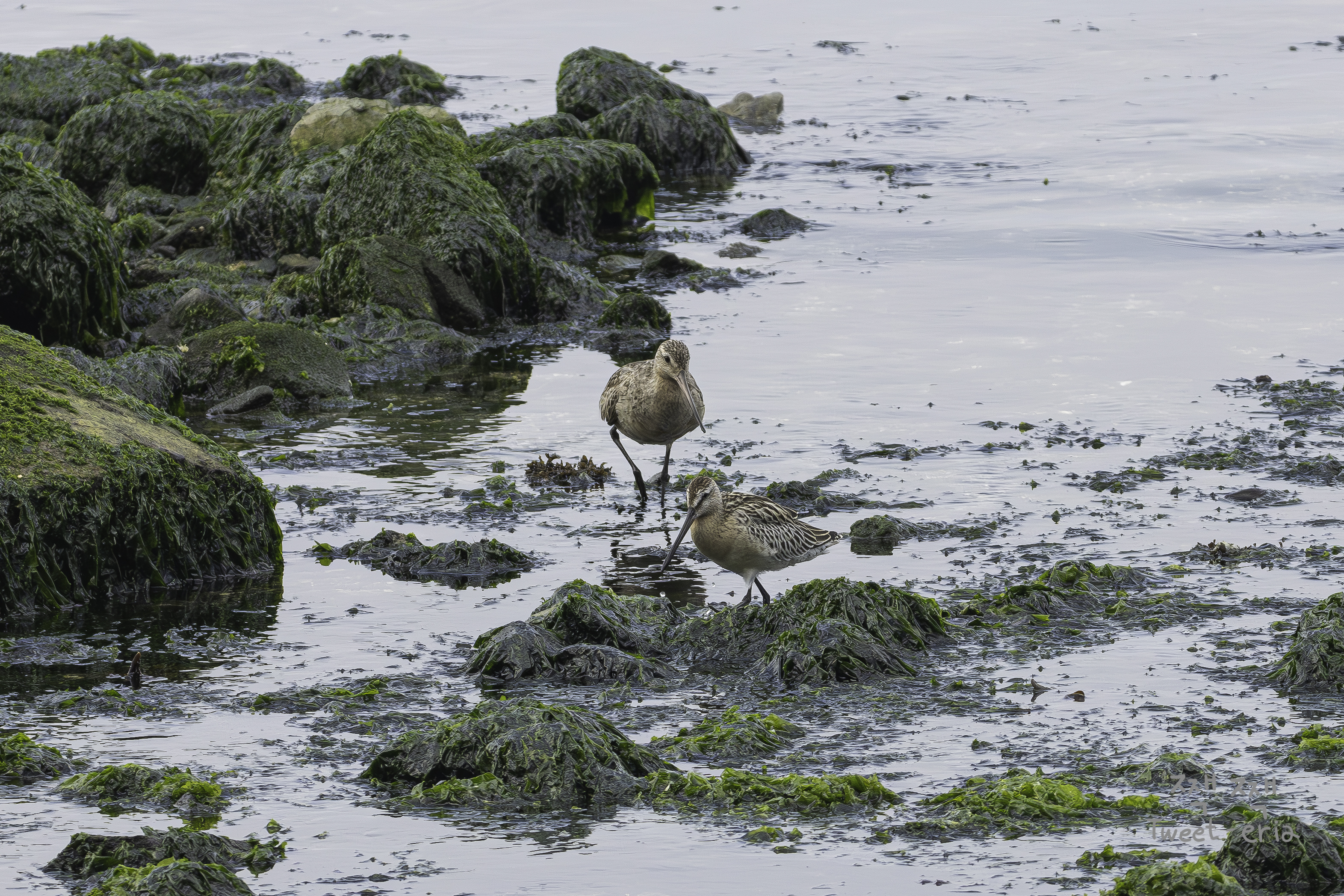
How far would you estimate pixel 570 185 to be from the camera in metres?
22.5

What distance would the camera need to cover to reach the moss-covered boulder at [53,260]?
1570 cm

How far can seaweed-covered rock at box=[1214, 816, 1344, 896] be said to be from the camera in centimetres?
608

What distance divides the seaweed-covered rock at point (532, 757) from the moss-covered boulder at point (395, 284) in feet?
35.7

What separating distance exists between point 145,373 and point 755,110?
19426 millimetres

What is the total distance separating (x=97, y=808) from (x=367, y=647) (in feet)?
8.01

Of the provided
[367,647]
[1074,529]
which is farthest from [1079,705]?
[367,647]

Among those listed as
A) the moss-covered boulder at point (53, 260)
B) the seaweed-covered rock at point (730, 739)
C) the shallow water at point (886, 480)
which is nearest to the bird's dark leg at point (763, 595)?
the shallow water at point (886, 480)

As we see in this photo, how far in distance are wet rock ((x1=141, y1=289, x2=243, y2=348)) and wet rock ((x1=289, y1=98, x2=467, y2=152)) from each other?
5.95 meters

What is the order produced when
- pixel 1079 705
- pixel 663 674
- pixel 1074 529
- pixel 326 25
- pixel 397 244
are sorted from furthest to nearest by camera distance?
pixel 326 25, pixel 397 244, pixel 1074 529, pixel 663 674, pixel 1079 705

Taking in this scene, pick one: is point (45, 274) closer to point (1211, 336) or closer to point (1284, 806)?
point (1211, 336)

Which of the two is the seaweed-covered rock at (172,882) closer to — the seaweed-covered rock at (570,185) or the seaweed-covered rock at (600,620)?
the seaweed-covered rock at (600,620)

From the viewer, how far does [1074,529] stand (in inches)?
441

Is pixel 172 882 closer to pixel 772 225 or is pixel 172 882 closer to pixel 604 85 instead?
pixel 772 225

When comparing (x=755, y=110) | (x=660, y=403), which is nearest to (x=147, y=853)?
(x=660, y=403)
